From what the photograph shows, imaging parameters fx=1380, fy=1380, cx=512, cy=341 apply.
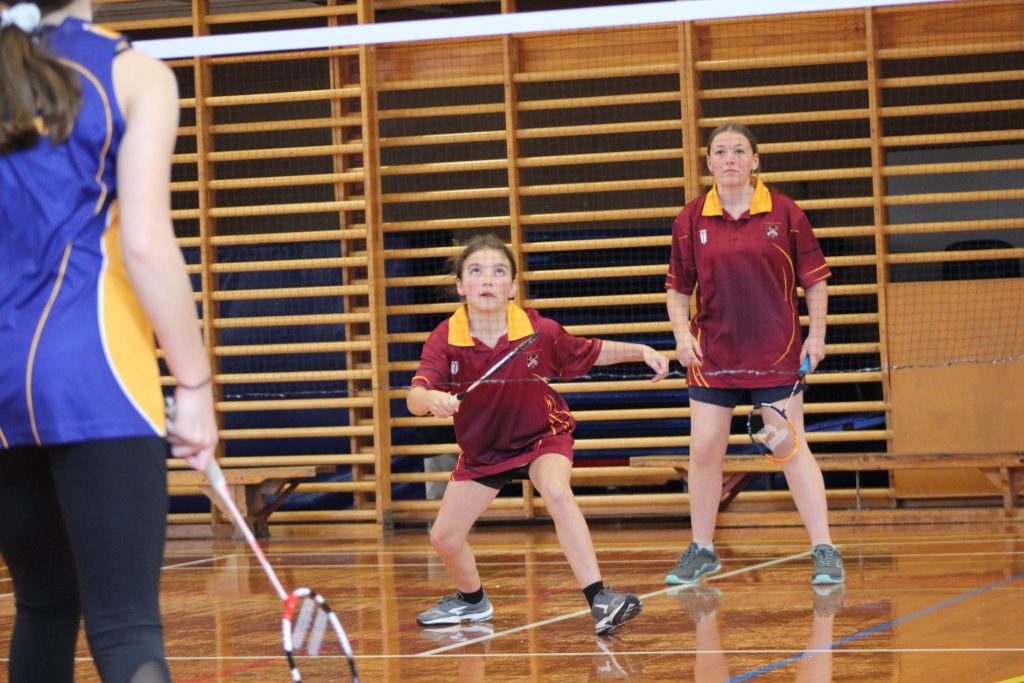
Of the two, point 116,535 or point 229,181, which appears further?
point 229,181

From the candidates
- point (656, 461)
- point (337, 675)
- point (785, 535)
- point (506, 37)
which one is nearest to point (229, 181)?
point (506, 37)

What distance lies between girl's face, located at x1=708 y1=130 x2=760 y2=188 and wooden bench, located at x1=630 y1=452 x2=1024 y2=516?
7.43ft

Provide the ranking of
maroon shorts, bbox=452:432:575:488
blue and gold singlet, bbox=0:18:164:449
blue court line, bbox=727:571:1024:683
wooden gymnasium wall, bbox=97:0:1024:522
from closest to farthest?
1. blue and gold singlet, bbox=0:18:164:449
2. blue court line, bbox=727:571:1024:683
3. maroon shorts, bbox=452:432:575:488
4. wooden gymnasium wall, bbox=97:0:1024:522

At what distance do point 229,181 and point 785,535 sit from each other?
15.0 feet

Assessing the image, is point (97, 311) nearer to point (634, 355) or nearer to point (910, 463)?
point (634, 355)

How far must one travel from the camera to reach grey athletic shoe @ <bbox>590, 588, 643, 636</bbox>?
4.73 metres

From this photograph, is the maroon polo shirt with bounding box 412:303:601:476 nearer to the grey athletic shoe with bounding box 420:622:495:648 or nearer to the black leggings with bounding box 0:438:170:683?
the grey athletic shoe with bounding box 420:622:495:648

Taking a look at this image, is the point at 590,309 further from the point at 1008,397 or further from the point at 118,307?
the point at 118,307

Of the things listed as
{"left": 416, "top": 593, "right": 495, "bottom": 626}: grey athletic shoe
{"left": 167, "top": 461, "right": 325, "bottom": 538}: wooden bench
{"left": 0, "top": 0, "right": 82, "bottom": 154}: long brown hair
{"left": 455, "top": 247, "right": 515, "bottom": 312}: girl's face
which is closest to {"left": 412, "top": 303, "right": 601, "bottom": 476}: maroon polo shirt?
{"left": 455, "top": 247, "right": 515, "bottom": 312}: girl's face

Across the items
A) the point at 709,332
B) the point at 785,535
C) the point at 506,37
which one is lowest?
the point at 785,535

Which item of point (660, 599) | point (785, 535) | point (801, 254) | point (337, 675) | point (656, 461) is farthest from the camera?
point (656, 461)

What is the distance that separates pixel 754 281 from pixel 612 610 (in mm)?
1812

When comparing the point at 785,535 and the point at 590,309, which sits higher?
the point at 590,309

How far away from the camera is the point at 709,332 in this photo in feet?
19.8
